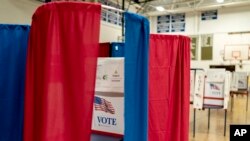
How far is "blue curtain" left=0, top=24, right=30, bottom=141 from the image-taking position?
190cm

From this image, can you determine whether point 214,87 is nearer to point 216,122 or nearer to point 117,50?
point 216,122

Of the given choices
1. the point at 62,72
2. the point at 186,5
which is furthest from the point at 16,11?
the point at 186,5

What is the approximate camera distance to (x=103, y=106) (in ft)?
7.23

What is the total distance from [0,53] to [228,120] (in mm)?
6212

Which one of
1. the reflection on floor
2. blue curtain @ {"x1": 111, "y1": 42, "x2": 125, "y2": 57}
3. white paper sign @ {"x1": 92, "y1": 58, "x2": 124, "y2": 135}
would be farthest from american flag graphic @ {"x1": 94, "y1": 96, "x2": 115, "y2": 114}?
the reflection on floor

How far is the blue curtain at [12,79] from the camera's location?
190 cm

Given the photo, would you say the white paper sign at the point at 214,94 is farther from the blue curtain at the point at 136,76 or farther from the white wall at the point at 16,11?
the blue curtain at the point at 136,76

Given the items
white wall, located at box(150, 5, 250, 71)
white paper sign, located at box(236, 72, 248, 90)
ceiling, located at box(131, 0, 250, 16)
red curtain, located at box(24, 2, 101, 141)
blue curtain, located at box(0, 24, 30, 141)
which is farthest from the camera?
white wall, located at box(150, 5, 250, 71)

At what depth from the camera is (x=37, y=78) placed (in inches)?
56.0

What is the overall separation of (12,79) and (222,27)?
12166 millimetres

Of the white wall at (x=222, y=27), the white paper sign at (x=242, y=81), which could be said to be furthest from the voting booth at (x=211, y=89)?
the white wall at (x=222, y=27)

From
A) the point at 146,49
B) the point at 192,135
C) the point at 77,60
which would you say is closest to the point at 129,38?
the point at 146,49

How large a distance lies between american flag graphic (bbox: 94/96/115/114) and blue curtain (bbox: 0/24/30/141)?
600mm

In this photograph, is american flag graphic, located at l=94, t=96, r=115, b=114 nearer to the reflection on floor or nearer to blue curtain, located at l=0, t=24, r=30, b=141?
blue curtain, located at l=0, t=24, r=30, b=141
